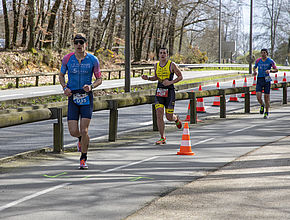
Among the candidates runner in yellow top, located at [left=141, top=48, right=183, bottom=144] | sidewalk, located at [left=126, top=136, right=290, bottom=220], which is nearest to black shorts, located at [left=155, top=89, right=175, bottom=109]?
runner in yellow top, located at [left=141, top=48, right=183, bottom=144]

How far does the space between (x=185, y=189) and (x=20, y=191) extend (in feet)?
6.76

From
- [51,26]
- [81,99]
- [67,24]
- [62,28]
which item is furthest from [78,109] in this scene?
[62,28]

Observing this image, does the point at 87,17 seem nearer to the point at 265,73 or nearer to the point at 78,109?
the point at 265,73

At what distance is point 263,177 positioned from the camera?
7.26 m

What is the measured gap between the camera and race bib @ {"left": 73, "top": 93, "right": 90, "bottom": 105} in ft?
25.9

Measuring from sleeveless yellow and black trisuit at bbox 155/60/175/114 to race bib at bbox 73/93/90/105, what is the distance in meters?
2.86

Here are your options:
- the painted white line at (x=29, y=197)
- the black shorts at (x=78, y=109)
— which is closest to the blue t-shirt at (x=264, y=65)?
the black shorts at (x=78, y=109)

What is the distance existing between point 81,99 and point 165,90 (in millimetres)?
3011

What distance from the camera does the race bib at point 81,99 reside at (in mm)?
7906

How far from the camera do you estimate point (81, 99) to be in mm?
7906

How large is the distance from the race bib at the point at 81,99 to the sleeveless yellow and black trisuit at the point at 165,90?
286 cm

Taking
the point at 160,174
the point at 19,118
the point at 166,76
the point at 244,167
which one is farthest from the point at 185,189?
the point at 166,76

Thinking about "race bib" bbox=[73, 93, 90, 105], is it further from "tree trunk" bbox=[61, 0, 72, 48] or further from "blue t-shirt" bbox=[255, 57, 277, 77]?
"tree trunk" bbox=[61, 0, 72, 48]

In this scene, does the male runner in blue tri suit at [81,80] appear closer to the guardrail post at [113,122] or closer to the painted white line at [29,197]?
the painted white line at [29,197]
